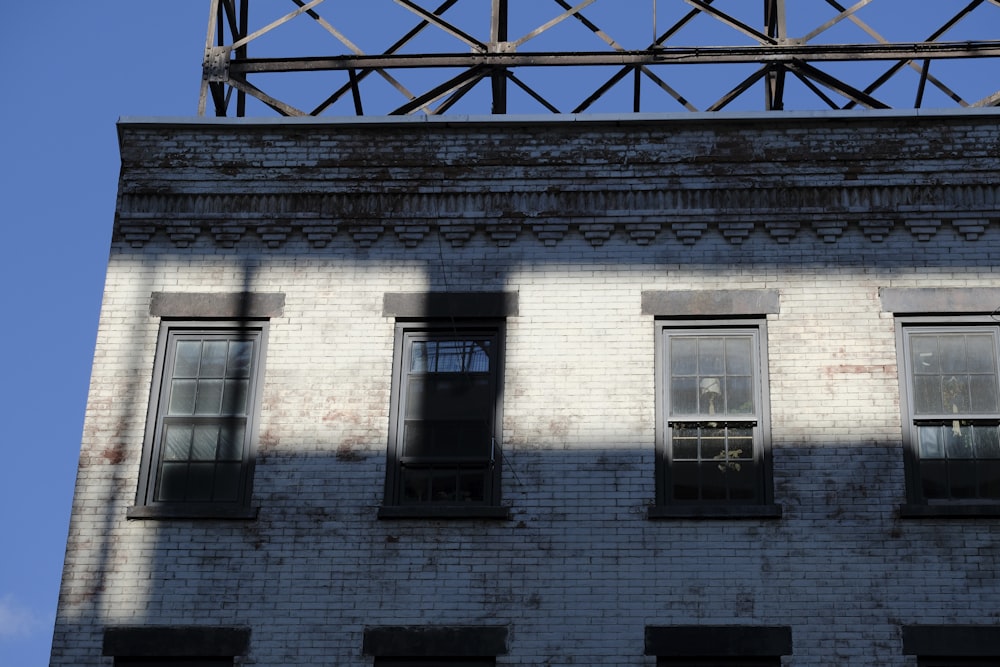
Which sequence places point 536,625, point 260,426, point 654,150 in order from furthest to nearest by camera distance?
point 654,150 → point 260,426 → point 536,625

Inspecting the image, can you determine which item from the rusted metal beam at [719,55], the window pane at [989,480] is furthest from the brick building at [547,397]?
the rusted metal beam at [719,55]

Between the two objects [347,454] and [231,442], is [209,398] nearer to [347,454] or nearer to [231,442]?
[231,442]

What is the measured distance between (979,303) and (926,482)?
1869mm

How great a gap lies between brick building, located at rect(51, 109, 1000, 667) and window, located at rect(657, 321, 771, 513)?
3cm

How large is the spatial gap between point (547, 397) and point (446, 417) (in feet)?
3.22

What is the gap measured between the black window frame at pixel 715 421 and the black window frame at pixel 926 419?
1249mm

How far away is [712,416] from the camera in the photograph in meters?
13.7

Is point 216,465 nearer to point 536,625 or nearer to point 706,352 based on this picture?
point 536,625

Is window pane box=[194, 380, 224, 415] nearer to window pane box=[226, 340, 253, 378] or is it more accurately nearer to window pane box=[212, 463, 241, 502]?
window pane box=[226, 340, 253, 378]

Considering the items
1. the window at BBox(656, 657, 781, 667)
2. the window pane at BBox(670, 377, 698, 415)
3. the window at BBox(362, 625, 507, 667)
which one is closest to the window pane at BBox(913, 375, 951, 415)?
the window pane at BBox(670, 377, 698, 415)

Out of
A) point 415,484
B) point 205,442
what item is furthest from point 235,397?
point 415,484

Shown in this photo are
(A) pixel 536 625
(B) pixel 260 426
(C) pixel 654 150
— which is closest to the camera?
(A) pixel 536 625

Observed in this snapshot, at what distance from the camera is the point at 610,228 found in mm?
14547

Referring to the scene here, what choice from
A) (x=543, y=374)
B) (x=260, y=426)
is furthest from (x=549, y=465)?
(x=260, y=426)
